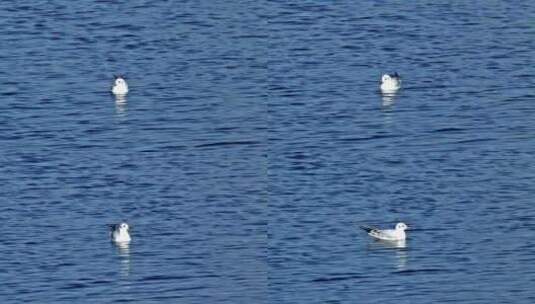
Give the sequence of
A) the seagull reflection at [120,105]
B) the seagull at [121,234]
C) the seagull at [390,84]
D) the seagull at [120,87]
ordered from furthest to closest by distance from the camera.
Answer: the seagull at [120,87], the seagull at [390,84], the seagull reflection at [120,105], the seagull at [121,234]

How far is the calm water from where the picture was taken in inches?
1355

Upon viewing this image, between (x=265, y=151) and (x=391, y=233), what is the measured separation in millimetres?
4597

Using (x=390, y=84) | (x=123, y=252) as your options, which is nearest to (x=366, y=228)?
(x=123, y=252)

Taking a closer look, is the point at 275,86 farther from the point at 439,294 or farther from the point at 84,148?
the point at 439,294

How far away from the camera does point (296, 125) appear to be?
41.1 meters

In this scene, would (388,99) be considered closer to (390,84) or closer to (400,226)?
(390,84)

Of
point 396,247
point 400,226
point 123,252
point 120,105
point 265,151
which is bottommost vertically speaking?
point 396,247

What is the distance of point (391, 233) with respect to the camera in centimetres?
3569

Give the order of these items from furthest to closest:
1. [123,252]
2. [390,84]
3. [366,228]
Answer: [390,84]
[366,228]
[123,252]

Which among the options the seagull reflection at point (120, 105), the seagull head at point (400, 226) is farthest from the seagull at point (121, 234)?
the seagull reflection at point (120, 105)

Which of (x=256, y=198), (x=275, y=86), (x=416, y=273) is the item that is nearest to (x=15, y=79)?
(x=275, y=86)

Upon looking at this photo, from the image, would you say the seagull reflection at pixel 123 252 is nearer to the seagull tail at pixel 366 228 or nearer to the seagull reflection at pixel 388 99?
the seagull tail at pixel 366 228

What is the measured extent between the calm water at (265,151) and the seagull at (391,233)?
129mm

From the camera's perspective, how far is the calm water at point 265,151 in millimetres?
34406
